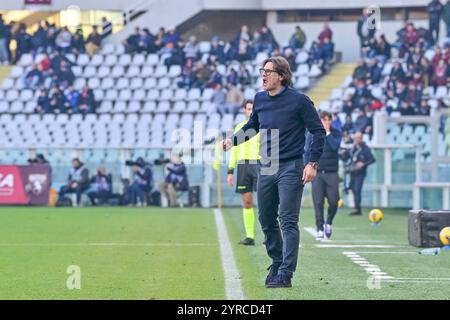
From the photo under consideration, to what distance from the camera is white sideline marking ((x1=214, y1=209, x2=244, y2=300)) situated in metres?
11.1

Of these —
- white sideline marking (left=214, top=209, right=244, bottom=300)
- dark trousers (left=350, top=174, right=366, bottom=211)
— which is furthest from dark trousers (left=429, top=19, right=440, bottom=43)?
white sideline marking (left=214, top=209, right=244, bottom=300)

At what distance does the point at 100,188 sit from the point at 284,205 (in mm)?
18917

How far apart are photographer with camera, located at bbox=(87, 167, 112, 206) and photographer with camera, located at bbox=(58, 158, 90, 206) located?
19cm

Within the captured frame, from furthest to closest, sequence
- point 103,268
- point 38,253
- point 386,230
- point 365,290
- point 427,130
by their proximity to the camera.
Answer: point 427,130, point 386,230, point 38,253, point 103,268, point 365,290

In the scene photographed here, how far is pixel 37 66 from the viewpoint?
128 ft

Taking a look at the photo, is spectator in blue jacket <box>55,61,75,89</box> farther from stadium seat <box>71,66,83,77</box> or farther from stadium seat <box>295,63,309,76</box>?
stadium seat <box>295,63,309,76</box>

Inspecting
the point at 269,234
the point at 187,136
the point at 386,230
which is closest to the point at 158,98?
the point at 187,136

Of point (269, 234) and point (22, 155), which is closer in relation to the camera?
point (269, 234)

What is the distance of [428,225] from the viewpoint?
16672 millimetres

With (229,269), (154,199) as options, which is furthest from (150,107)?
Answer: (229,269)

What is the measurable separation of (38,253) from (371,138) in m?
16.9

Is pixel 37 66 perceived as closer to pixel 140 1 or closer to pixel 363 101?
pixel 140 1

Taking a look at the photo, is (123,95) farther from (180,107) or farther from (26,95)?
(26,95)

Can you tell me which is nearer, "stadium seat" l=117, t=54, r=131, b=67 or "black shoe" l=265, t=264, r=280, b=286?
"black shoe" l=265, t=264, r=280, b=286
